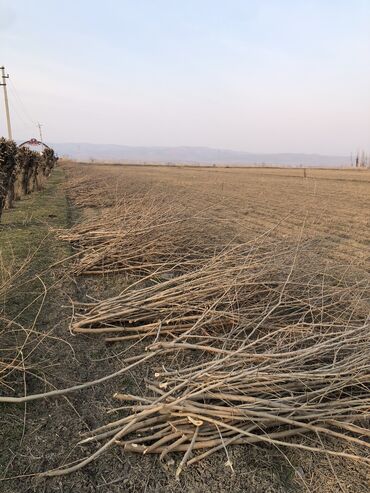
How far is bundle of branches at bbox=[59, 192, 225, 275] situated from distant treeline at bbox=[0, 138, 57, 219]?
4426 mm

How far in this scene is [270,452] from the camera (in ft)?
8.45

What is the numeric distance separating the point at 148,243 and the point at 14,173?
9.48 meters

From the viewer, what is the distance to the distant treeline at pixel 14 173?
11401 millimetres

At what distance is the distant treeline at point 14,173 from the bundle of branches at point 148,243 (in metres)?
4.43

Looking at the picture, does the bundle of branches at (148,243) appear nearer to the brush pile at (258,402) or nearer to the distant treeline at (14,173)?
the brush pile at (258,402)

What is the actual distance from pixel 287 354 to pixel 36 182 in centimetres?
2004

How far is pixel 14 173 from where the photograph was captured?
44.5ft

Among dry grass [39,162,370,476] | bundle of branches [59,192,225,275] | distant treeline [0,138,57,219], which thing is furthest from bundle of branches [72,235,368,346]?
distant treeline [0,138,57,219]

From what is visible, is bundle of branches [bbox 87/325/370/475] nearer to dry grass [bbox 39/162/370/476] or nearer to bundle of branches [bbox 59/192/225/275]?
dry grass [bbox 39/162/370/476]

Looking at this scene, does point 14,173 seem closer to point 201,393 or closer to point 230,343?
point 230,343

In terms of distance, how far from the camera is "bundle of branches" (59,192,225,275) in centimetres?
566

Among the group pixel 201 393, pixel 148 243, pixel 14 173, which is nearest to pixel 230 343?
pixel 201 393

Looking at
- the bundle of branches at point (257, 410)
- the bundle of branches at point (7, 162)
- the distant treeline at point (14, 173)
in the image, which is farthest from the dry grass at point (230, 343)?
the bundle of branches at point (7, 162)

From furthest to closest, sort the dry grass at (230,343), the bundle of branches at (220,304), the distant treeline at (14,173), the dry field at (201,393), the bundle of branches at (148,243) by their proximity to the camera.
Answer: the distant treeline at (14,173) < the bundle of branches at (148,243) < the bundle of branches at (220,304) < the dry grass at (230,343) < the dry field at (201,393)
